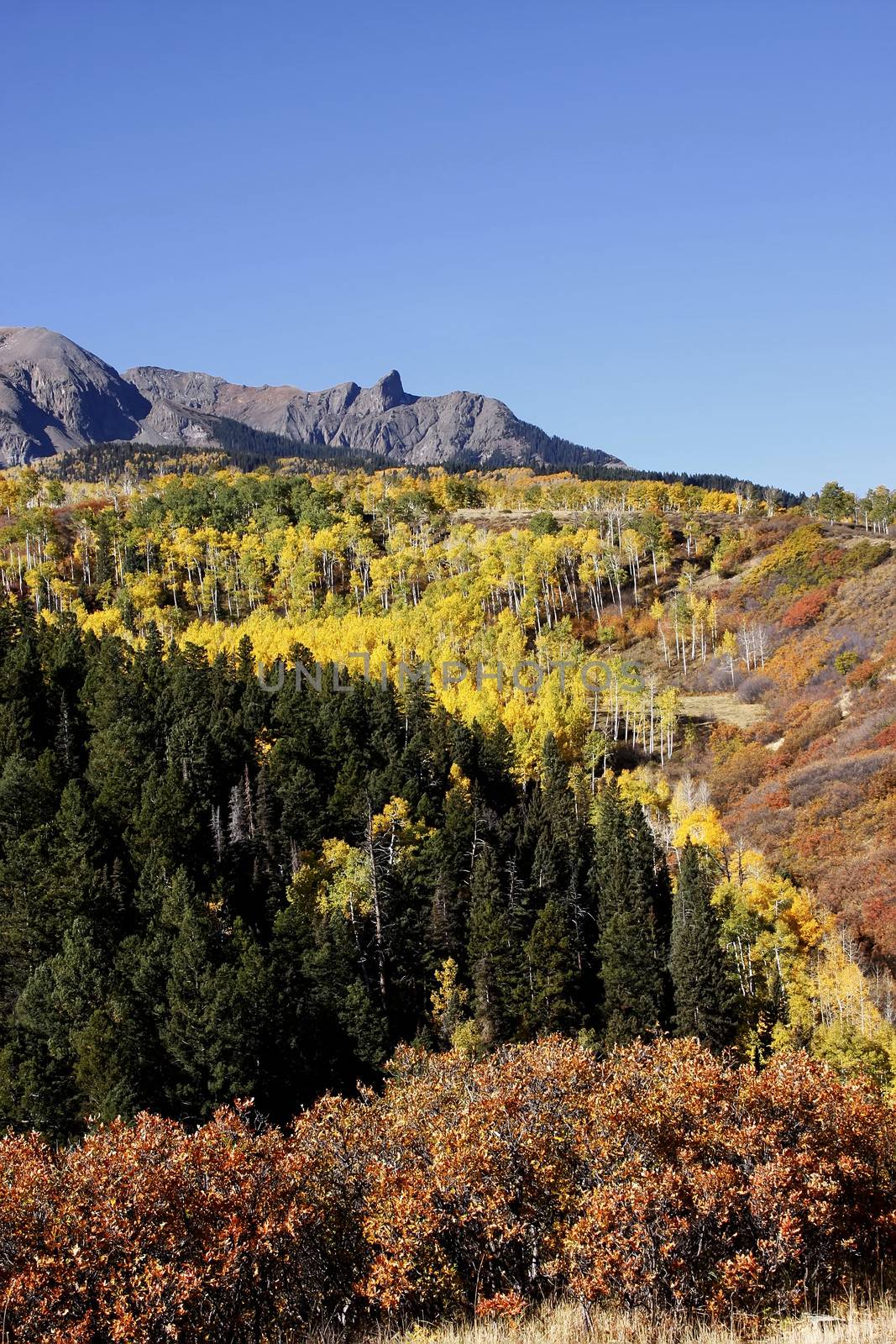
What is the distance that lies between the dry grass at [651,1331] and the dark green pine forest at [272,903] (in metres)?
32.7

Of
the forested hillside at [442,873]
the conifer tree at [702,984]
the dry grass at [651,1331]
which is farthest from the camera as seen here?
the conifer tree at [702,984]

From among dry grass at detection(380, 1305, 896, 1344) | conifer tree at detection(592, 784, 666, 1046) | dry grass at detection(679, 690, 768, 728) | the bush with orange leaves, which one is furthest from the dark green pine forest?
dry grass at detection(679, 690, 768, 728)

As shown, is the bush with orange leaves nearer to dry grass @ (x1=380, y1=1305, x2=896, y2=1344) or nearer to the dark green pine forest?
dry grass @ (x1=380, y1=1305, x2=896, y2=1344)

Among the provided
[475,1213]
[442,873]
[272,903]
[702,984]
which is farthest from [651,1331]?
[272,903]

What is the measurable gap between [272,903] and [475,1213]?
55926mm

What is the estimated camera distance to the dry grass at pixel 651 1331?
18094 millimetres

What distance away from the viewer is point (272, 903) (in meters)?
78.2

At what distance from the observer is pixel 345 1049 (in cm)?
6300

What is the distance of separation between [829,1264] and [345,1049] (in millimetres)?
44087

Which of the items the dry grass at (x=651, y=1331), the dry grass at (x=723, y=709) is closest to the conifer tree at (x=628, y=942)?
the dry grass at (x=651, y=1331)

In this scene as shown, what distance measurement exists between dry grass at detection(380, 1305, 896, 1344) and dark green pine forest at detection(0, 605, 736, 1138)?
107 ft

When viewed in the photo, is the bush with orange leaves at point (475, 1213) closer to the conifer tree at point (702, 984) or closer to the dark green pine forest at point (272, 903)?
the dark green pine forest at point (272, 903)

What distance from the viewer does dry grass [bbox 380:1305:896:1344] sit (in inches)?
712

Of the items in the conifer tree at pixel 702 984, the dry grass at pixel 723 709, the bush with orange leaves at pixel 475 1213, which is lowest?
the conifer tree at pixel 702 984
